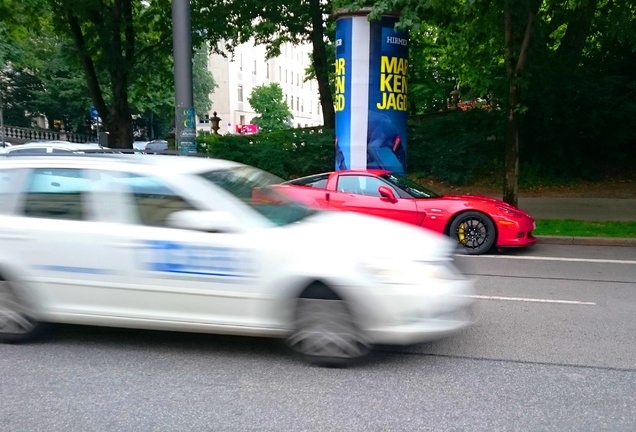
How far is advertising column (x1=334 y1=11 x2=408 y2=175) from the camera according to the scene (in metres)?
13.8

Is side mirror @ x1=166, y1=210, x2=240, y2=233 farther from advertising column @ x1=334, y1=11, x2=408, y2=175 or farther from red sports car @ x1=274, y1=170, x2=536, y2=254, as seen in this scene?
advertising column @ x1=334, y1=11, x2=408, y2=175

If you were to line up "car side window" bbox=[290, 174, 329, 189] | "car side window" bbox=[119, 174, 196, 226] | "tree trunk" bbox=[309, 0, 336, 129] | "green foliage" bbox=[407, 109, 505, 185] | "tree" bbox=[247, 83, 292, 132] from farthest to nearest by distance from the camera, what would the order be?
"tree" bbox=[247, 83, 292, 132] < "tree trunk" bbox=[309, 0, 336, 129] < "green foliage" bbox=[407, 109, 505, 185] < "car side window" bbox=[290, 174, 329, 189] < "car side window" bbox=[119, 174, 196, 226]

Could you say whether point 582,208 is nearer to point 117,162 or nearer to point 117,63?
point 117,162

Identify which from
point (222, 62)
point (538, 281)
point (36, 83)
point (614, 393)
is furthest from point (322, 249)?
point (222, 62)

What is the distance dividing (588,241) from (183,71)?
837 centimetres

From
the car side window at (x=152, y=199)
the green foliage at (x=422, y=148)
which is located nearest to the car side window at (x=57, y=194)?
the car side window at (x=152, y=199)

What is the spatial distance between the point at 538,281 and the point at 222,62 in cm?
6435

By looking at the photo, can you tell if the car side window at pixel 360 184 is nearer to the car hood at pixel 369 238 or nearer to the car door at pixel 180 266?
the car hood at pixel 369 238

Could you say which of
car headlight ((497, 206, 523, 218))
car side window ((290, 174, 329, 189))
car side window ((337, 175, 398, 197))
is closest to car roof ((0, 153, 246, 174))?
car side window ((337, 175, 398, 197))

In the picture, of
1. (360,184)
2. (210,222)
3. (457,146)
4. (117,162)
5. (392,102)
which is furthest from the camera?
(457,146)

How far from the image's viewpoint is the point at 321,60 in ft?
69.3

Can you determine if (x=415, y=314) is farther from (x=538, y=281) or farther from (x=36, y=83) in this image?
(x=36, y=83)

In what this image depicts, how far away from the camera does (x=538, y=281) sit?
25.4 feet

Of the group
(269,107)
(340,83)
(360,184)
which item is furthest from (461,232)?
(269,107)
